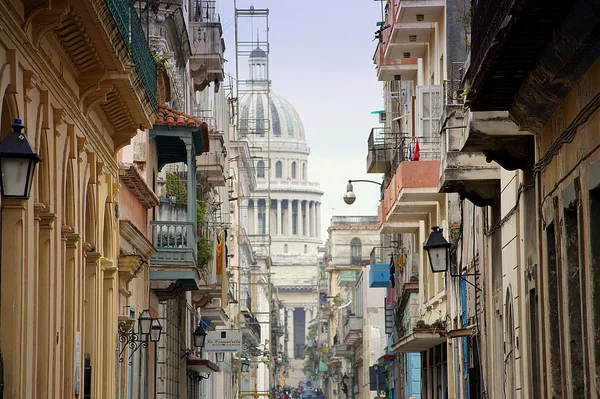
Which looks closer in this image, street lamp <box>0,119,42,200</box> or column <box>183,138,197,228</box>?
street lamp <box>0,119,42,200</box>

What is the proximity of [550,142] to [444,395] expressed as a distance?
16.9 metres

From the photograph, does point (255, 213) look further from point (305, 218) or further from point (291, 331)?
point (291, 331)

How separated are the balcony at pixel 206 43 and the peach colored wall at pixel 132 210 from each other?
12042mm

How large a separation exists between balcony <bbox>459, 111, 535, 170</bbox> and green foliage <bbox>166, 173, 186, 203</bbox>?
13.9m

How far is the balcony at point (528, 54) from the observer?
10336 millimetres

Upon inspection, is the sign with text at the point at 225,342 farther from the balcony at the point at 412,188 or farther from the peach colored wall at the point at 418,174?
the peach colored wall at the point at 418,174

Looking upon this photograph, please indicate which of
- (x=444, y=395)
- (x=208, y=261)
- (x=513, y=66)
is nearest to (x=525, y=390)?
(x=513, y=66)

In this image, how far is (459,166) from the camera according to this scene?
17.8 meters

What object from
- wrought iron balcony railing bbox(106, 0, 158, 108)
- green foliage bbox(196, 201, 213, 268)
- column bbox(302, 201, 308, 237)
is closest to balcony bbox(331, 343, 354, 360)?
green foliage bbox(196, 201, 213, 268)

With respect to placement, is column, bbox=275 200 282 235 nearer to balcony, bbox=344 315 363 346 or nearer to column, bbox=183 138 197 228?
balcony, bbox=344 315 363 346

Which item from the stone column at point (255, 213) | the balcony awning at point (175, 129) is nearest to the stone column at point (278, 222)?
the stone column at point (255, 213)

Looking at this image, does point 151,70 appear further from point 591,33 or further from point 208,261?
point 208,261

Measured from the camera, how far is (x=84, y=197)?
16.1 metres

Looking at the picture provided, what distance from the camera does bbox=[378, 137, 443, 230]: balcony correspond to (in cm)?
2666
